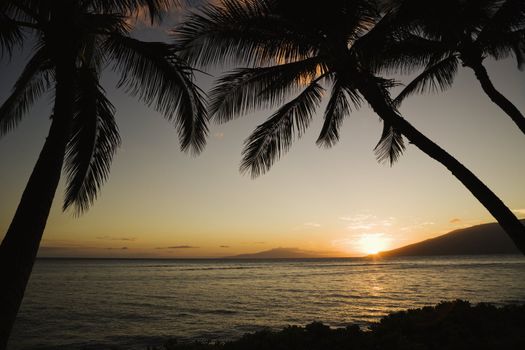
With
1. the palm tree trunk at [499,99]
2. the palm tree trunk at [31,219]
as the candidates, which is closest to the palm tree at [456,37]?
the palm tree trunk at [499,99]

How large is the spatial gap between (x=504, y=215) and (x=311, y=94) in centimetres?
449

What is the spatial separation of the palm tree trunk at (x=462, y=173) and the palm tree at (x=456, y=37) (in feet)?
5.30

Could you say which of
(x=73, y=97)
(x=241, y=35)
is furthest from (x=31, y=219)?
(x=241, y=35)

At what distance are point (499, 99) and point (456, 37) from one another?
56.9 inches

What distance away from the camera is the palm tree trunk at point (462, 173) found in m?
4.33

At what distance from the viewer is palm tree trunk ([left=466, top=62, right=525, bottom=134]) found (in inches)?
251

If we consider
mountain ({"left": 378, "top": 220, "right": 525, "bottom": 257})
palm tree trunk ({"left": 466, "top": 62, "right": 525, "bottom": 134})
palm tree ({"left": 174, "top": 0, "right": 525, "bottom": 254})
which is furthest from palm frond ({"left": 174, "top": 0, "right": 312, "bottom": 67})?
mountain ({"left": 378, "top": 220, "right": 525, "bottom": 257})

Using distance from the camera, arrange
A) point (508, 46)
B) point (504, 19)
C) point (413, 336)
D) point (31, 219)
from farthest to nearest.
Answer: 1. point (508, 46)
2. point (504, 19)
3. point (413, 336)
4. point (31, 219)

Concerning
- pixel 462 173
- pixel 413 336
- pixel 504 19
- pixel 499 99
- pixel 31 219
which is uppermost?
pixel 504 19

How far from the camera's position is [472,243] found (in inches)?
6841

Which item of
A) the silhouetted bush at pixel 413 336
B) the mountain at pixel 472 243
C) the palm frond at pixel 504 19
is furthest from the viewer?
the mountain at pixel 472 243

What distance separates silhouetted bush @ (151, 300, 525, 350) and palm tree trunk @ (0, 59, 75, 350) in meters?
2.35

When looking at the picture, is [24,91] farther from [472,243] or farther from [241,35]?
[472,243]

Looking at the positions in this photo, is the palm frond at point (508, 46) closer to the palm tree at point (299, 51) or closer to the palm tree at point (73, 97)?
the palm tree at point (299, 51)
